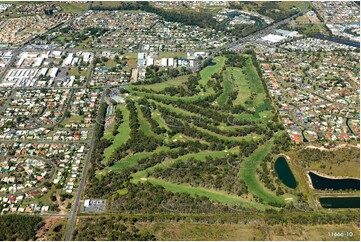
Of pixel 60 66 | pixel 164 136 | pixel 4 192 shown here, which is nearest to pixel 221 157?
pixel 164 136

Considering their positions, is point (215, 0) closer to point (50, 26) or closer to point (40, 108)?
point (50, 26)

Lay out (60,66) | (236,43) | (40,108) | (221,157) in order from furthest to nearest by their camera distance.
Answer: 1. (236,43)
2. (60,66)
3. (40,108)
4. (221,157)

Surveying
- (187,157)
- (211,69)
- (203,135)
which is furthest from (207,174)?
(211,69)

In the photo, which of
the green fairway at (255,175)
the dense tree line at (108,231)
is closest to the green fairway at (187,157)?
the green fairway at (255,175)

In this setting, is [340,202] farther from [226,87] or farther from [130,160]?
[226,87]

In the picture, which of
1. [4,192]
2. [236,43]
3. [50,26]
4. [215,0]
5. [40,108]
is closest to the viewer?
[4,192]

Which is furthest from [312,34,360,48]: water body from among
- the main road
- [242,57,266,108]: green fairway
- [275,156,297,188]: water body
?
[275,156,297,188]: water body
